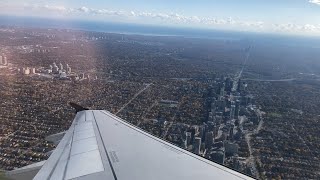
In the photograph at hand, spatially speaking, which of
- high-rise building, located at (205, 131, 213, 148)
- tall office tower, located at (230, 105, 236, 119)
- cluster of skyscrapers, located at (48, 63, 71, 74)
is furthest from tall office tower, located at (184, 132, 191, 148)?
cluster of skyscrapers, located at (48, 63, 71, 74)

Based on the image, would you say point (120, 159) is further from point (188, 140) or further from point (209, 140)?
point (209, 140)

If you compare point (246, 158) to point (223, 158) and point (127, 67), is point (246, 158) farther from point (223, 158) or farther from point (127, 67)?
point (127, 67)

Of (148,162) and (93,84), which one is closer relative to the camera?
(148,162)

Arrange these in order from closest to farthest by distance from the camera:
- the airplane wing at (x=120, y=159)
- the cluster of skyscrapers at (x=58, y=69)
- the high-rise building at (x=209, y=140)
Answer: the airplane wing at (x=120, y=159) < the high-rise building at (x=209, y=140) < the cluster of skyscrapers at (x=58, y=69)

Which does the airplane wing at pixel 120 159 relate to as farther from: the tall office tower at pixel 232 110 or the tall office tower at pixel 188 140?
the tall office tower at pixel 232 110

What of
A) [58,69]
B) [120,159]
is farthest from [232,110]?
[120,159]

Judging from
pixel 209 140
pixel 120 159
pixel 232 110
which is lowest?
pixel 232 110

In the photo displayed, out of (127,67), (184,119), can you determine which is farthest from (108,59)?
(184,119)

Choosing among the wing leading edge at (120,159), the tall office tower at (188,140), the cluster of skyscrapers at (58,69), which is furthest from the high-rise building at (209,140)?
the cluster of skyscrapers at (58,69)
